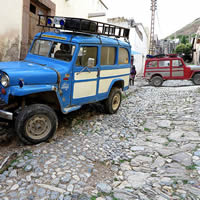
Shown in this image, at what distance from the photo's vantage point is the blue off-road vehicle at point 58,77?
3939 mm

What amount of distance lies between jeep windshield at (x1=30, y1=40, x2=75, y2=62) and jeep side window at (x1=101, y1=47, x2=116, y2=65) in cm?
104

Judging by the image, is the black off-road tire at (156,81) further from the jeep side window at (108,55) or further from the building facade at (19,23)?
the jeep side window at (108,55)

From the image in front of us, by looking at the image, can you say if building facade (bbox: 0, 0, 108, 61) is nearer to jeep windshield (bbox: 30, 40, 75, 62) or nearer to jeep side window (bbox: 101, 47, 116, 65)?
jeep windshield (bbox: 30, 40, 75, 62)

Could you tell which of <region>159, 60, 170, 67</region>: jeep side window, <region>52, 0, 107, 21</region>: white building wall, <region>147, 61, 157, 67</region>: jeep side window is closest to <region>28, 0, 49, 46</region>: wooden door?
<region>52, 0, 107, 21</region>: white building wall

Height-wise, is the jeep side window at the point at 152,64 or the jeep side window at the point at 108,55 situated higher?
the jeep side window at the point at 152,64

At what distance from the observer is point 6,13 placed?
6789 mm

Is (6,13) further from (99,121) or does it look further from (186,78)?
(186,78)

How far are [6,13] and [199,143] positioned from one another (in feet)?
21.1

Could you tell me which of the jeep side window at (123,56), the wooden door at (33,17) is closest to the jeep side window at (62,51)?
the jeep side window at (123,56)

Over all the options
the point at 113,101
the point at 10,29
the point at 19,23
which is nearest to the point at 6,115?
the point at 113,101

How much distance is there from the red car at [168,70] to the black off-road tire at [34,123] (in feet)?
37.5

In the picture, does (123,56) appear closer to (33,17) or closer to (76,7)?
(33,17)

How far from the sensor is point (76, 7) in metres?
10.9

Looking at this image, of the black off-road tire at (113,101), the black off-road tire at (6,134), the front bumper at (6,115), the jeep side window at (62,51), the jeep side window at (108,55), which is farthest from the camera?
the black off-road tire at (113,101)
